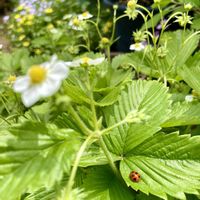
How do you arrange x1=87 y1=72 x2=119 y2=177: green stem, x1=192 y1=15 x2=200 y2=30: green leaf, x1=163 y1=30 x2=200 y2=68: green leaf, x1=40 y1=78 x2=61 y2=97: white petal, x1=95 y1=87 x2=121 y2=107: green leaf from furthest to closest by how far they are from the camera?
x1=192 y1=15 x2=200 y2=30: green leaf
x1=163 y1=30 x2=200 y2=68: green leaf
x1=95 y1=87 x2=121 y2=107: green leaf
x1=87 y1=72 x2=119 y2=177: green stem
x1=40 y1=78 x2=61 y2=97: white petal

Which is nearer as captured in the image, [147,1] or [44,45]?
[147,1]

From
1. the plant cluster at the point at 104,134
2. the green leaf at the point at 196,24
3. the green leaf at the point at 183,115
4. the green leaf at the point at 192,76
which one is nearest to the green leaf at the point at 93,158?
the plant cluster at the point at 104,134

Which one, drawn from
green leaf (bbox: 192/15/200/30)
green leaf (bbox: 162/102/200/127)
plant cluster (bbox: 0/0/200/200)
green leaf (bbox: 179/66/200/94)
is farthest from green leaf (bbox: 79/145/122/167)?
green leaf (bbox: 192/15/200/30)

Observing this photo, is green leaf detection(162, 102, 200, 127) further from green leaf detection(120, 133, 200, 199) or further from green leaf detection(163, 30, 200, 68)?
green leaf detection(163, 30, 200, 68)

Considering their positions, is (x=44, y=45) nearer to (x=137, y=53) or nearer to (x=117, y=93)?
(x=137, y=53)

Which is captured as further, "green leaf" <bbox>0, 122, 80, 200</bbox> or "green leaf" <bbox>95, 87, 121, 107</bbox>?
"green leaf" <bbox>95, 87, 121, 107</bbox>

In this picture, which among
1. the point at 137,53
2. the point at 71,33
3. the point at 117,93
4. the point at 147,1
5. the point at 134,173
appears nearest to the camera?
the point at 134,173

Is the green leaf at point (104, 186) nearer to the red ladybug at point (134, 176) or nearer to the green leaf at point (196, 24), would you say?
the red ladybug at point (134, 176)

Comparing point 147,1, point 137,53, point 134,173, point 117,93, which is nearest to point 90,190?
point 134,173
